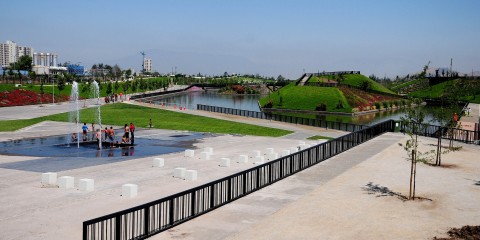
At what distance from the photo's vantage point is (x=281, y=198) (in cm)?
2055

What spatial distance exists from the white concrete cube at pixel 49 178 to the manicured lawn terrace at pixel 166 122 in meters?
27.8

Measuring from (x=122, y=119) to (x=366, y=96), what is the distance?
3413 inches

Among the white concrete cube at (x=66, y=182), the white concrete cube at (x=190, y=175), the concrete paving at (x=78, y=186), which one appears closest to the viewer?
the concrete paving at (x=78, y=186)

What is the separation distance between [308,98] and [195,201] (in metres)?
105

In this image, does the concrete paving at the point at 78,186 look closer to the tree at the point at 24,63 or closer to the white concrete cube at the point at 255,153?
the white concrete cube at the point at 255,153

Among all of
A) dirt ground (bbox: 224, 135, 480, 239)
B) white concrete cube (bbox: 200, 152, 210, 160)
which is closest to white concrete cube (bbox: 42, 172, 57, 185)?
white concrete cube (bbox: 200, 152, 210, 160)

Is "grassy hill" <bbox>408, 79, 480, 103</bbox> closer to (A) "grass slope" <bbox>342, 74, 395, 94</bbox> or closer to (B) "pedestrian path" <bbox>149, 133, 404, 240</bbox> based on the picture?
(B) "pedestrian path" <bbox>149, 133, 404, 240</bbox>

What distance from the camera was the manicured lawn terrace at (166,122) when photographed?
51719mm

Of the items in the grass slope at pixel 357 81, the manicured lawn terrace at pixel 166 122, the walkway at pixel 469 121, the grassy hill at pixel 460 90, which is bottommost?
the manicured lawn terrace at pixel 166 122

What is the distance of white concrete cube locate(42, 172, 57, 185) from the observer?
2386 centimetres

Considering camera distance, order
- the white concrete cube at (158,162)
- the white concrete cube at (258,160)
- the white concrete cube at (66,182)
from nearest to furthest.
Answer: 1. the white concrete cube at (66,182)
2. the white concrete cube at (158,162)
3. the white concrete cube at (258,160)

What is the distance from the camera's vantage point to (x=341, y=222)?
17.3 meters

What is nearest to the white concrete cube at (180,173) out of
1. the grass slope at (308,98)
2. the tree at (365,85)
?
the grass slope at (308,98)

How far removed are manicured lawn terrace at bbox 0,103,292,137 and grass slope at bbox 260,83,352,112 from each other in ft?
174
